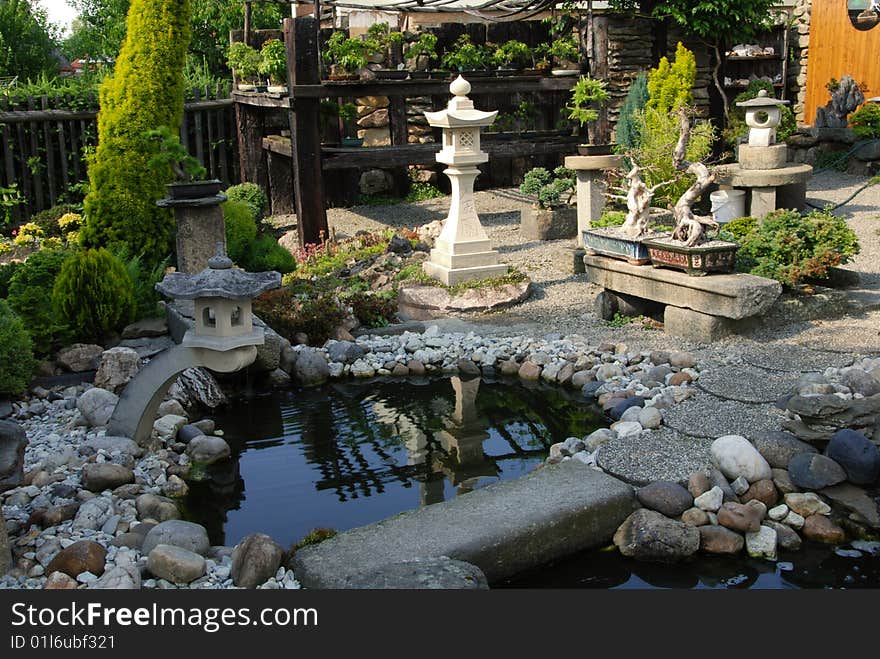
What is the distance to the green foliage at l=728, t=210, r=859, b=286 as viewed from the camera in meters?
8.14

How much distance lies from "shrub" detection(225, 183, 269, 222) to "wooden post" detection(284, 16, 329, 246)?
1.18 metres

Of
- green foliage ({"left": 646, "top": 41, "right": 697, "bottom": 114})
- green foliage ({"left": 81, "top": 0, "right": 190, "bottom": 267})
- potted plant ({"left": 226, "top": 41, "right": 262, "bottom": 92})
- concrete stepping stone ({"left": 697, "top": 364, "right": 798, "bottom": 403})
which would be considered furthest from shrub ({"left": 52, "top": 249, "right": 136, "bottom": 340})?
green foliage ({"left": 646, "top": 41, "right": 697, "bottom": 114})

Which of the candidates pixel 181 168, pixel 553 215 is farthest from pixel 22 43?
pixel 553 215

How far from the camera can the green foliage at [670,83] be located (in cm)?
1272

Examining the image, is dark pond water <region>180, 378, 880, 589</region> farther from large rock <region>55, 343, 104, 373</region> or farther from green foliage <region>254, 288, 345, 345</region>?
large rock <region>55, 343, 104, 373</region>

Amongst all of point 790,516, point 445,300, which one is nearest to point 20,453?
point 790,516

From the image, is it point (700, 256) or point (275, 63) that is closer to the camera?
point (700, 256)

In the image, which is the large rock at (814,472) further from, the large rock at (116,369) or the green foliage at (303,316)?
the large rock at (116,369)

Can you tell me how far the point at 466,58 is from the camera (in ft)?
42.3

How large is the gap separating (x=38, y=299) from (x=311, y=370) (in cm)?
217

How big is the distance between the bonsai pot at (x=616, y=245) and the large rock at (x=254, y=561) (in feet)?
15.4

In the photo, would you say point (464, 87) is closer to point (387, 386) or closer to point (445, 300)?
point (445, 300)

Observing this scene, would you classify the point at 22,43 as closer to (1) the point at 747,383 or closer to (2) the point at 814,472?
(1) the point at 747,383

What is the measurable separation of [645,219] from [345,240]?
454 centimetres
